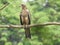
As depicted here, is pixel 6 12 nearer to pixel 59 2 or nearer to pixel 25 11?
pixel 25 11

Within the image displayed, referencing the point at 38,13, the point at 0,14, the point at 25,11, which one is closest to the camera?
the point at 25,11

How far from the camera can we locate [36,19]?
9.20 metres

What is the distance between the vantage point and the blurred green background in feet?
25.9

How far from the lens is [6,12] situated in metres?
8.18

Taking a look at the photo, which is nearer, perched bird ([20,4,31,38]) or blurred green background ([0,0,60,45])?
perched bird ([20,4,31,38])

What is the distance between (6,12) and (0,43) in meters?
3.44

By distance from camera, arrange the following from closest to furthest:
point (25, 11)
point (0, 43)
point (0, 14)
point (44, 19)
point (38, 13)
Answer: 1. point (25, 11)
2. point (0, 14)
3. point (44, 19)
4. point (38, 13)
5. point (0, 43)

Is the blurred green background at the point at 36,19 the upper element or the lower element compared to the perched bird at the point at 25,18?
lower

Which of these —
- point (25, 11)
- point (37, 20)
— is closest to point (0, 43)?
point (37, 20)

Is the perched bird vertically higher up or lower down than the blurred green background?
higher up

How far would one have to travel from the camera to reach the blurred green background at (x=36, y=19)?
7883mm

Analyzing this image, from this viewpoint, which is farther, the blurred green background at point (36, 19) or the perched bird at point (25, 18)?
the blurred green background at point (36, 19)

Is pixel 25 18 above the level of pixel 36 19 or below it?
above

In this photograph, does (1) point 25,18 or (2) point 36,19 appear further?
(2) point 36,19
